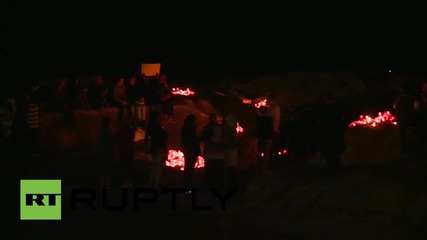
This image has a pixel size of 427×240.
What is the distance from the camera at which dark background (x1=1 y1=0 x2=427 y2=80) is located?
114ft

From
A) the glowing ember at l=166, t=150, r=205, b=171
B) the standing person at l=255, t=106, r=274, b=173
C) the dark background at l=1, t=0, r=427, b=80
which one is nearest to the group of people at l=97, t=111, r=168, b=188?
the standing person at l=255, t=106, r=274, b=173

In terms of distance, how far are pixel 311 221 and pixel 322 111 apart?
108 inches

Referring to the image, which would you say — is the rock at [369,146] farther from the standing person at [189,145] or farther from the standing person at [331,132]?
the standing person at [189,145]

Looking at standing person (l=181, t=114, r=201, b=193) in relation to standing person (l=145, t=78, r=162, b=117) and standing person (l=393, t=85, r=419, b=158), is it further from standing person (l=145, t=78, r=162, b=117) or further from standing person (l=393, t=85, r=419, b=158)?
standing person (l=145, t=78, r=162, b=117)

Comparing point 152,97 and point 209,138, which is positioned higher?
point 152,97

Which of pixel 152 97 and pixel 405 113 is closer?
pixel 405 113

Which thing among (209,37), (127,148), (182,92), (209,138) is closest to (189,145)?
(209,138)

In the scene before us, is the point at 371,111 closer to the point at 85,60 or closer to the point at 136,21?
the point at 85,60

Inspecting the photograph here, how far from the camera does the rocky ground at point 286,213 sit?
1026 cm

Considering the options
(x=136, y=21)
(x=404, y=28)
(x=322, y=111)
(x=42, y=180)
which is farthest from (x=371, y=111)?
(x=136, y=21)

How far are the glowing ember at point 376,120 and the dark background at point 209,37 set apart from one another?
1266cm

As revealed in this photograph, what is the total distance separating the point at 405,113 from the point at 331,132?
225 cm

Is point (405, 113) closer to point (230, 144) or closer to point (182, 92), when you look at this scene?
point (230, 144)

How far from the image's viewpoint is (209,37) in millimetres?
40562
